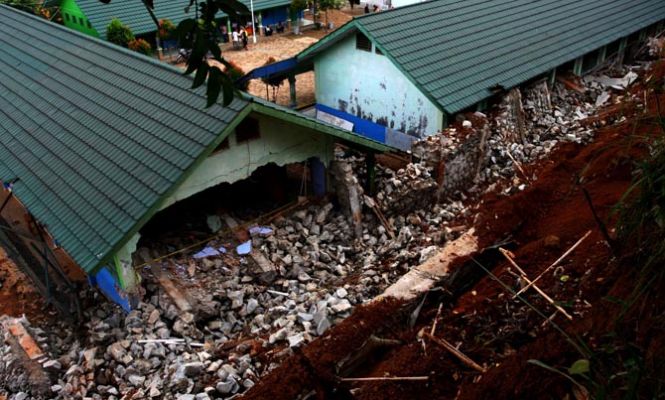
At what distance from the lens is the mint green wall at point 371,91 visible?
50.3 ft

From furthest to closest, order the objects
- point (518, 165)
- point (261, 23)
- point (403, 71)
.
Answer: point (261, 23) < point (403, 71) < point (518, 165)

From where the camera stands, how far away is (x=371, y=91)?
16.7 m

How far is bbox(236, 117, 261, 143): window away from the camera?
9906 mm

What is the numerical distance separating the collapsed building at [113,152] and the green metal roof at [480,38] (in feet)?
16.6

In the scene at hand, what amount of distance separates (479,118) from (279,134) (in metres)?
6.33

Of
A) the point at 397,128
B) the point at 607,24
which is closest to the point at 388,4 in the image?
the point at 607,24

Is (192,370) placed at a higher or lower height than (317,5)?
lower

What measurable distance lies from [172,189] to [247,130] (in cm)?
203

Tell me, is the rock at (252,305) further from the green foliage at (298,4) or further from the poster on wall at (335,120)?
the green foliage at (298,4)

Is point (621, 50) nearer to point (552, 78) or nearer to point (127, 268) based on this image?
point (552, 78)

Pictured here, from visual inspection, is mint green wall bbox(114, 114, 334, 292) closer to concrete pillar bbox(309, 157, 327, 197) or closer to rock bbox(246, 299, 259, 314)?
concrete pillar bbox(309, 157, 327, 197)

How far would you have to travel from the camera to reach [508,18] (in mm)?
19094

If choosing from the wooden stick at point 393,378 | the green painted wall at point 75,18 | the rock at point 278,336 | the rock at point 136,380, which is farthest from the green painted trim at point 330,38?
the green painted wall at point 75,18

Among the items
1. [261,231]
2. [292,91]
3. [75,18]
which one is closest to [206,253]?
[261,231]
